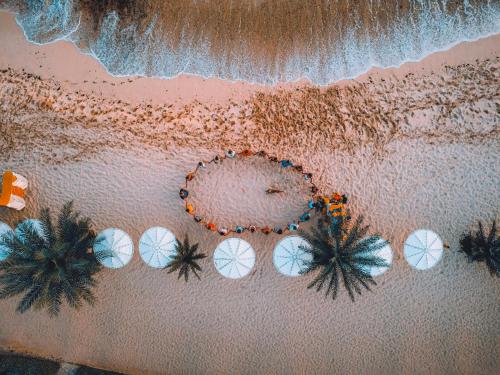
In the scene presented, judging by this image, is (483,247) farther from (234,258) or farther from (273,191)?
(234,258)

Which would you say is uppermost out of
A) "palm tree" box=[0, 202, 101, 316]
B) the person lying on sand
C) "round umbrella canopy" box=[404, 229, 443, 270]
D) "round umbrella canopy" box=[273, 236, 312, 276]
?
the person lying on sand

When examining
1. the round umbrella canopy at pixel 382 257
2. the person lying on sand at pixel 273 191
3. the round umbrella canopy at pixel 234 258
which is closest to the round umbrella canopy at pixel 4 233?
the round umbrella canopy at pixel 234 258

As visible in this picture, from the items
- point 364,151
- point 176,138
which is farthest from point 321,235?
point 176,138

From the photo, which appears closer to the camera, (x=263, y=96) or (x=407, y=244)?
(x=407, y=244)

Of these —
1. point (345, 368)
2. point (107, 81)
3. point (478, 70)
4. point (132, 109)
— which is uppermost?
point (478, 70)

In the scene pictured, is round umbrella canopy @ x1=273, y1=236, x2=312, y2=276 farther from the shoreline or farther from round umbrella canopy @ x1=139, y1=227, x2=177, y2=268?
the shoreline

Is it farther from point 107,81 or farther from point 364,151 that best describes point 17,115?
point 364,151

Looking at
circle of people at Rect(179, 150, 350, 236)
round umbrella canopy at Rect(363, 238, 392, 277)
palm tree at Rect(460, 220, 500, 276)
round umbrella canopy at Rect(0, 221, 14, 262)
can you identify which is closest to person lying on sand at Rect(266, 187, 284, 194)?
circle of people at Rect(179, 150, 350, 236)

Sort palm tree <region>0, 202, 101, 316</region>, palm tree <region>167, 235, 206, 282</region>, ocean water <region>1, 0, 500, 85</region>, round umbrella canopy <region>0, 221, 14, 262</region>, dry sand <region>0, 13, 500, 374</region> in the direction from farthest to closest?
1. ocean water <region>1, 0, 500, 85</region>
2. dry sand <region>0, 13, 500, 374</region>
3. palm tree <region>167, 235, 206, 282</region>
4. round umbrella canopy <region>0, 221, 14, 262</region>
5. palm tree <region>0, 202, 101, 316</region>
